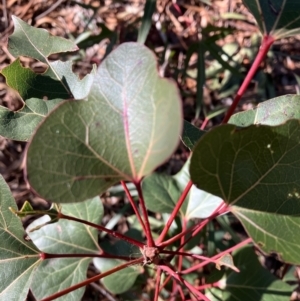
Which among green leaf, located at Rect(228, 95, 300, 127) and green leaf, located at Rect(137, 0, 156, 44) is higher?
green leaf, located at Rect(228, 95, 300, 127)

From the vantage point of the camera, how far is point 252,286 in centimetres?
104

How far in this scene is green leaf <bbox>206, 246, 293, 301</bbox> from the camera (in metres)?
1.02

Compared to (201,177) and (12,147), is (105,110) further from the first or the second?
(12,147)

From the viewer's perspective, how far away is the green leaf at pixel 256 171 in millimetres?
542

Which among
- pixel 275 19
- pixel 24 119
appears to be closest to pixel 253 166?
pixel 275 19

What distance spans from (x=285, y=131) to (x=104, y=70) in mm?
220

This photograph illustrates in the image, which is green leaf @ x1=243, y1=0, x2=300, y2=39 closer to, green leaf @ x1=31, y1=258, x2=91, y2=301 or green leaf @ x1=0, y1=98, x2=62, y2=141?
green leaf @ x1=0, y1=98, x2=62, y2=141

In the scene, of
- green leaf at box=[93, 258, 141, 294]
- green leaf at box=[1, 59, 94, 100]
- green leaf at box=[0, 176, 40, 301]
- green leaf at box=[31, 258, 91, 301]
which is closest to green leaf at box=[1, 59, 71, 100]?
green leaf at box=[1, 59, 94, 100]

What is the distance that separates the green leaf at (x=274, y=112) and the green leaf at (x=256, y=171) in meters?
0.14

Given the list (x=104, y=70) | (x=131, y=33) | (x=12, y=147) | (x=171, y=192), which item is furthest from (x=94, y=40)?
(x=104, y=70)

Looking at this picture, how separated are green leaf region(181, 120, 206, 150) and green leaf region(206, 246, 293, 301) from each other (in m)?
0.48

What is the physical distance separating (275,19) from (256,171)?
25 cm

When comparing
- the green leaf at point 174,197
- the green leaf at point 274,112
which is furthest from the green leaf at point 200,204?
the green leaf at point 274,112

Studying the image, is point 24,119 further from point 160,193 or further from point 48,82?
point 160,193
